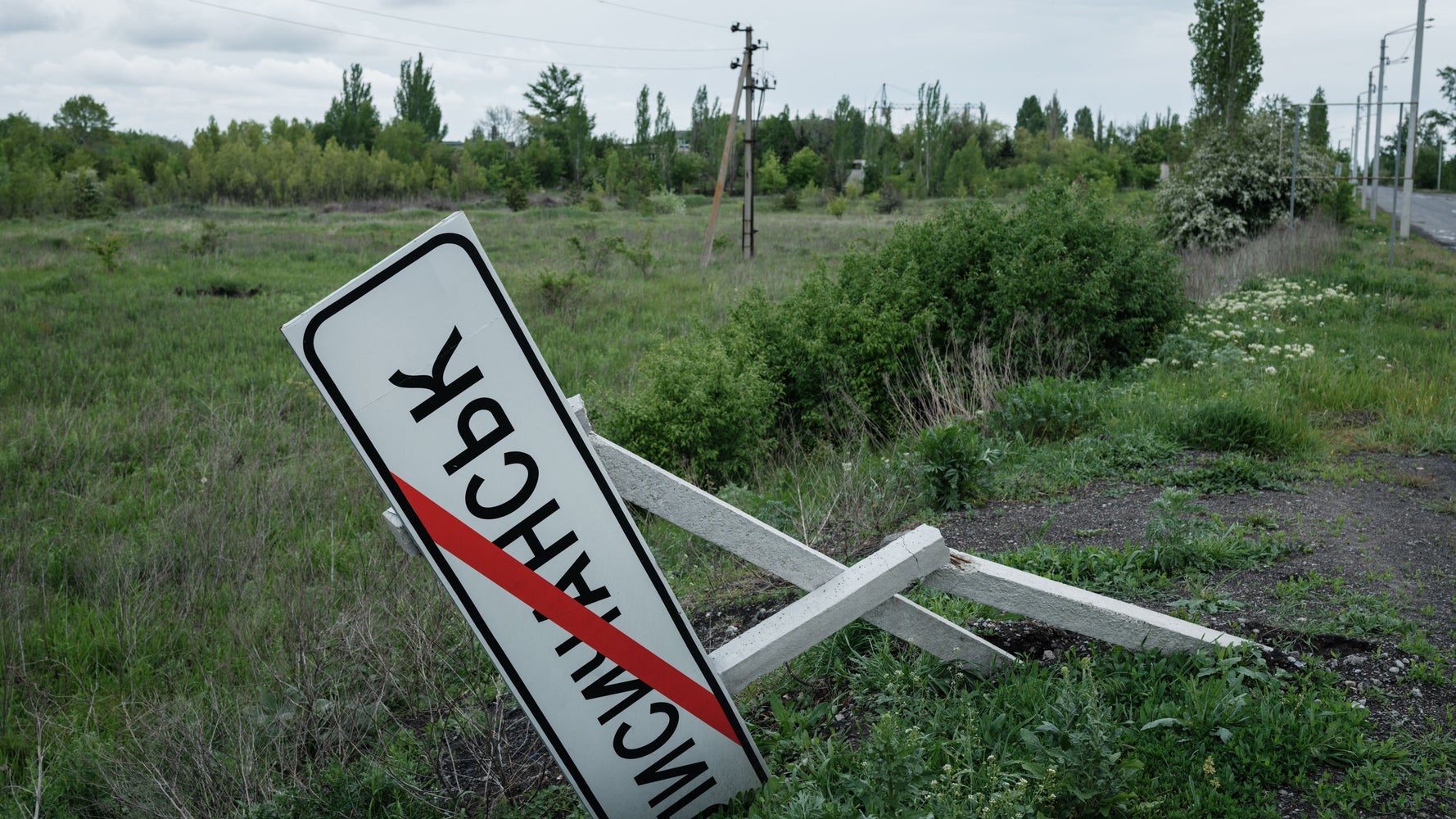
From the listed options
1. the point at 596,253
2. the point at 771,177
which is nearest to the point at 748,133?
the point at 596,253

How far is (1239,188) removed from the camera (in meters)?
21.1

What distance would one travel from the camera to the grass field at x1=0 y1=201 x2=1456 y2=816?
2.52 metres

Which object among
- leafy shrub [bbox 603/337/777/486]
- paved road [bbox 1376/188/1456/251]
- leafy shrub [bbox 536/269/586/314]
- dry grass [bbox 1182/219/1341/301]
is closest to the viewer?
leafy shrub [bbox 603/337/777/486]

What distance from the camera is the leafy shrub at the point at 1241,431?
5.55m

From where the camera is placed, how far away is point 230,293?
17484 millimetres

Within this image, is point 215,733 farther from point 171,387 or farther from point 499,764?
point 171,387

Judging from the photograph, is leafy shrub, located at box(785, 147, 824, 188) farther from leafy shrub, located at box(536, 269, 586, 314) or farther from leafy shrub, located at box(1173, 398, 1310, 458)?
leafy shrub, located at box(1173, 398, 1310, 458)

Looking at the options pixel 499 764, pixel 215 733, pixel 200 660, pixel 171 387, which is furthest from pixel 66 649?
pixel 171 387

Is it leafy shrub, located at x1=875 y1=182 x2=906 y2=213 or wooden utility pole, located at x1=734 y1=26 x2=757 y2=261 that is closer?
wooden utility pole, located at x1=734 y1=26 x2=757 y2=261

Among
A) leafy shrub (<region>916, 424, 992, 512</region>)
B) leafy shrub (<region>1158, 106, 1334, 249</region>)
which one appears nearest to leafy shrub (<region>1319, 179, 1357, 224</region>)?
leafy shrub (<region>1158, 106, 1334, 249</region>)

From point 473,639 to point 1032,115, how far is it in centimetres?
11302

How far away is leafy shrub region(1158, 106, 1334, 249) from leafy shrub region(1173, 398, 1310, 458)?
16.9 m

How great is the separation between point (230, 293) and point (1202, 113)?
28.8 metres

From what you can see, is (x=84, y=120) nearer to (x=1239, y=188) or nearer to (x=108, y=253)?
(x=108, y=253)
